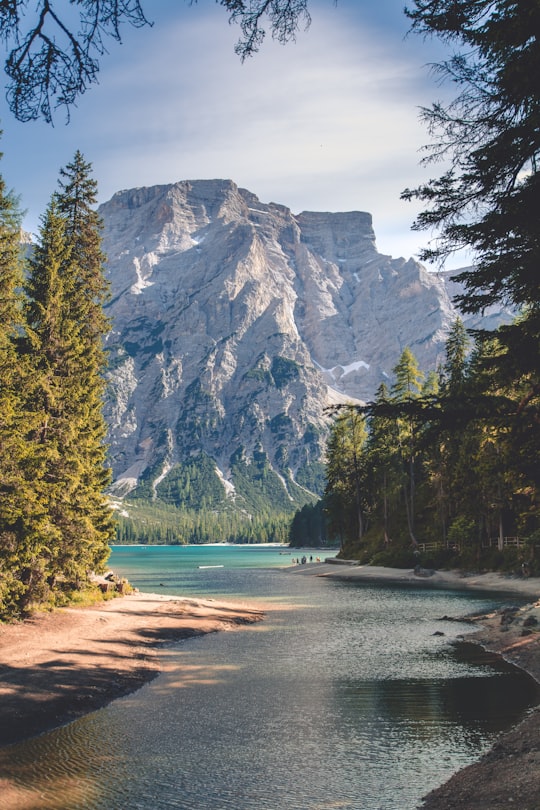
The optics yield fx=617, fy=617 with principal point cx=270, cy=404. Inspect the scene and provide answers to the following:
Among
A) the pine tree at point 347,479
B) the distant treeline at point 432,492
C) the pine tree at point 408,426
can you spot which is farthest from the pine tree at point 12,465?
the pine tree at point 347,479

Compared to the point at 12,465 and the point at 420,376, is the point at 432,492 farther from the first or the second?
the point at 12,465

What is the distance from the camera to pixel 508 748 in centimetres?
1210

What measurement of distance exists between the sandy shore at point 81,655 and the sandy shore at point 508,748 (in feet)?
31.7

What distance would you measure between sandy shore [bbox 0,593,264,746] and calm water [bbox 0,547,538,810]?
810mm

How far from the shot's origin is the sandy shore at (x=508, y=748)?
9312mm

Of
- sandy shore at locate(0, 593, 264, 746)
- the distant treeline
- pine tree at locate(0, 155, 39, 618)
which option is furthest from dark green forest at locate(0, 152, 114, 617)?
the distant treeline

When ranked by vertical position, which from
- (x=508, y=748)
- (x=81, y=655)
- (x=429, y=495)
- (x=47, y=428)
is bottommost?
(x=81, y=655)

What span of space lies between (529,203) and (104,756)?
14155mm

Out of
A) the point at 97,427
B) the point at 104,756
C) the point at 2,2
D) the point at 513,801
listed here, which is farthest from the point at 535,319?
the point at 97,427

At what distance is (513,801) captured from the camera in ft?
28.9

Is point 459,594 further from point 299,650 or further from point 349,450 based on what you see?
point 349,450

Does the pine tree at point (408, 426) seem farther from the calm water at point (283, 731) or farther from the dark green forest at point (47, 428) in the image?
the calm water at point (283, 731)

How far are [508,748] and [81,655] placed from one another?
49.0 ft

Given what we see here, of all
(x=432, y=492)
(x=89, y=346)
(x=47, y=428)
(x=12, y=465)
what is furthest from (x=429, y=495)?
(x=12, y=465)
